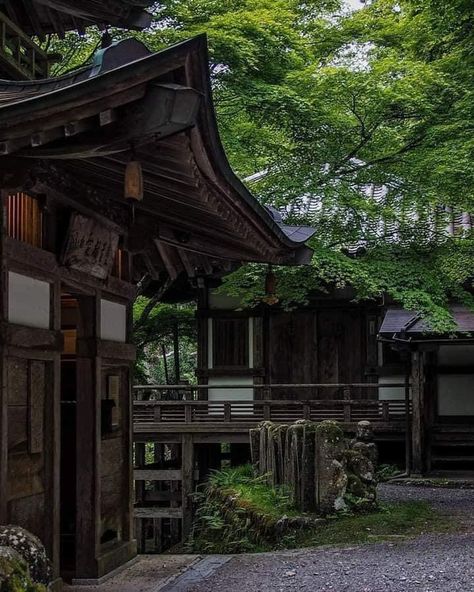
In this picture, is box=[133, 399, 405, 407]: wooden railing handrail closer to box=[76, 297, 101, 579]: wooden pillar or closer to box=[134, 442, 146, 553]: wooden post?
box=[134, 442, 146, 553]: wooden post

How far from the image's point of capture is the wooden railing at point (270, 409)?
19.5m

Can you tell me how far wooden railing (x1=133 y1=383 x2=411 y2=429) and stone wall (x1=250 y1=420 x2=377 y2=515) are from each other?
22.8 feet

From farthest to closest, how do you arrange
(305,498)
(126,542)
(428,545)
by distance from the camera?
(305,498), (428,545), (126,542)

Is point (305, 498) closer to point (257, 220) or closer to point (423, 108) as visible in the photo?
point (257, 220)

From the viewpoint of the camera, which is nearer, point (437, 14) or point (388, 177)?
point (437, 14)

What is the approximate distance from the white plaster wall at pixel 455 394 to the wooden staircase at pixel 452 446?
21.7 inches

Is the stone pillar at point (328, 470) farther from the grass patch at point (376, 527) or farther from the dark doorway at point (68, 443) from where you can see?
the dark doorway at point (68, 443)

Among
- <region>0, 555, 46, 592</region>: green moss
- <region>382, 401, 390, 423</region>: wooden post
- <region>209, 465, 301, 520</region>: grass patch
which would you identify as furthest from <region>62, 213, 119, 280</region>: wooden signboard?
<region>382, 401, 390, 423</region>: wooden post

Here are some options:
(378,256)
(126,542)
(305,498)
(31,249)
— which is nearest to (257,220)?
(31,249)

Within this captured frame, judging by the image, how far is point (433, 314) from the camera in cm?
1278

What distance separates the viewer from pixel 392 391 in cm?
2084

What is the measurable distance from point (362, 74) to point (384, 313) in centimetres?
763

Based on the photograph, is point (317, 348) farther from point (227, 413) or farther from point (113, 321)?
point (113, 321)

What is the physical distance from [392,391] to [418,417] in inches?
106
